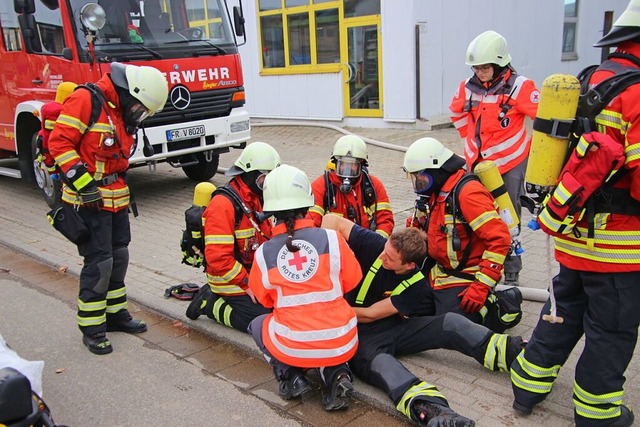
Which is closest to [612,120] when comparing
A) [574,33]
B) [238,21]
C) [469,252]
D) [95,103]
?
[469,252]

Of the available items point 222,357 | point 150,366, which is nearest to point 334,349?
point 222,357

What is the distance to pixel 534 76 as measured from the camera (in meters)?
14.2

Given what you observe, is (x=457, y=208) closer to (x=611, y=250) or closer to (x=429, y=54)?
(x=611, y=250)

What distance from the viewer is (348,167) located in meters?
4.65

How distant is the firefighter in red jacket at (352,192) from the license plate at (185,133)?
3686mm

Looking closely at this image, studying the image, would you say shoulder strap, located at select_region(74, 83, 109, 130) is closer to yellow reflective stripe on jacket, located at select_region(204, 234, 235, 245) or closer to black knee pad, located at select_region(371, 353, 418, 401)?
yellow reflective stripe on jacket, located at select_region(204, 234, 235, 245)

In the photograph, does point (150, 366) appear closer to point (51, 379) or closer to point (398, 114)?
point (51, 379)

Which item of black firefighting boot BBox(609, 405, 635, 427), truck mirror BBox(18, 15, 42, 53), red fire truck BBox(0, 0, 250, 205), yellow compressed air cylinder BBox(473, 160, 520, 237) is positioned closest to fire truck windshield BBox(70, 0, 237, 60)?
red fire truck BBox(0, 0, 250, 205)

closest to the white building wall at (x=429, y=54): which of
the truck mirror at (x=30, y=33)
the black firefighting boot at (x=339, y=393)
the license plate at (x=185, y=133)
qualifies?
the license plate at (x=185, y=133)

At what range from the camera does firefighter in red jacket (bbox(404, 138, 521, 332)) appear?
3.74m

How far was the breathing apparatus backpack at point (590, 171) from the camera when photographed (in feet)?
7.95

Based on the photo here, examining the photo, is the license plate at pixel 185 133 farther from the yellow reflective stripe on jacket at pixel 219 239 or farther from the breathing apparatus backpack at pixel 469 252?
the breathing apparatus backpack at pixel 469 252

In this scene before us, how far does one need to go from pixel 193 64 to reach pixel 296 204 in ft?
17.8

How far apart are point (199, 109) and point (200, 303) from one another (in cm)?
436
